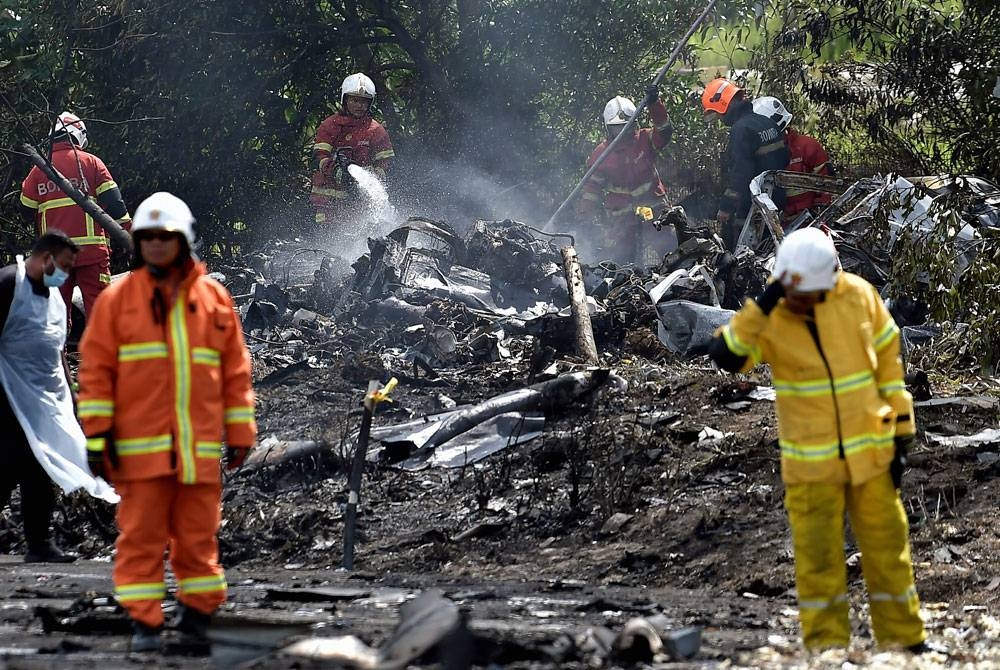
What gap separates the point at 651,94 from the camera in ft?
48.0

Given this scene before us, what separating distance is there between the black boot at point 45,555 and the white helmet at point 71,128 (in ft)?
14.9

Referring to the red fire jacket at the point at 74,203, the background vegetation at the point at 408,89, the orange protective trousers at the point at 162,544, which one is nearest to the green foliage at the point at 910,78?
the background vegetation at the point at 408,89

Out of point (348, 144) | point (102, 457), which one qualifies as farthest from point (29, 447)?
point (348, 144)

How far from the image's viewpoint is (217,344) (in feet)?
15.6

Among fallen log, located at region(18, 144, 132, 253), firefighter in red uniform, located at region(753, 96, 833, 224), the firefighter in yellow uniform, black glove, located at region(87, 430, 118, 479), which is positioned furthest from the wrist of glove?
firefighter in red uniform, located at region(753, 96, 833, 224)

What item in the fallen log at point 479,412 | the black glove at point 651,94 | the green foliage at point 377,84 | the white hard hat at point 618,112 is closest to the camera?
the fallen log at point 479,412

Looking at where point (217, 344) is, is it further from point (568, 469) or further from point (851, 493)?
point (568, 469)

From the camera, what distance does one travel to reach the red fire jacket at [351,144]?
14.0m

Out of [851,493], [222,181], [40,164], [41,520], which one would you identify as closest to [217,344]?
[851,493]

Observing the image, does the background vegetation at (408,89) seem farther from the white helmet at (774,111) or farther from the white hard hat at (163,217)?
the white hard hat at (163,217)

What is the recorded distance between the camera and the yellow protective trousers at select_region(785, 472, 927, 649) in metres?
4.73

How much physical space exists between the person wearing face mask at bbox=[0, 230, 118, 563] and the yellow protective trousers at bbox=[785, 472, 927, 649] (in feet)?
12.5

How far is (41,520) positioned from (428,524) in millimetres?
2040

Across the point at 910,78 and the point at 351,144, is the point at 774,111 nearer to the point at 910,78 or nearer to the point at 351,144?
the point at 910,78
